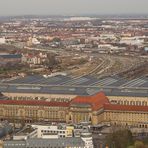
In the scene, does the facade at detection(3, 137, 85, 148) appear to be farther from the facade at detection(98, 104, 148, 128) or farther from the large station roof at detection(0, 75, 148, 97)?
the large station roof at detection(0, 75, 148, 97)

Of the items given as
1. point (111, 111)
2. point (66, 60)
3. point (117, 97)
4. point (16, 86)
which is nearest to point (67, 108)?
point (111, 111)

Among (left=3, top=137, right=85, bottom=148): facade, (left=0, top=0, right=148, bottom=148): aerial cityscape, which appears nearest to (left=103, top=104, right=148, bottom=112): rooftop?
(left=0, top=0, right=148, bottom=148): aerial cityscape

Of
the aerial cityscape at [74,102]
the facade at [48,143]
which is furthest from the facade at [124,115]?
the facade at [48,143]

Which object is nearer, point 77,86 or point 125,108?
point 125,108

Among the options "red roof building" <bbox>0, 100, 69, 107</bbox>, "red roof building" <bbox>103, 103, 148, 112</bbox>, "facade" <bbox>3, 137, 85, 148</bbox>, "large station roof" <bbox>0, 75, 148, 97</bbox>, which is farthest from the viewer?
"large station roof" <bbox>0, 75, 148, 97</bbox>

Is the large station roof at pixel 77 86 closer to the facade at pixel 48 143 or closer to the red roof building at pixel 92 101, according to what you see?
the red roof building at pixel 92 101

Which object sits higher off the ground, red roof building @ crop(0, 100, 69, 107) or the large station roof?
red roof building @ crop(0, 100, 69, 107)

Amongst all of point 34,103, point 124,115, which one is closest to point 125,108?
point 124,115

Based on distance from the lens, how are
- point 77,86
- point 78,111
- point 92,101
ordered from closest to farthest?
point 78,111
point 92,101
point 77,86

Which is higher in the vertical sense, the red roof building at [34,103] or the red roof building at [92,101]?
the red roof building at [92,101]

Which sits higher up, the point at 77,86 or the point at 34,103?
the point at 34,103

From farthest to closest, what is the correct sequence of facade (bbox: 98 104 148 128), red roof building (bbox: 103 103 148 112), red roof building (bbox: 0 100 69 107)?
red roof building (bbox: 0 100 69 107)
red roof building (bbox: 103 103 148 112)
facade (bbox: 98 104 148 128)

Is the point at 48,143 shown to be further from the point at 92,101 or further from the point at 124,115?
the point at 124,115
